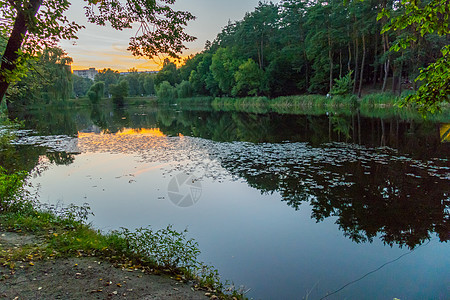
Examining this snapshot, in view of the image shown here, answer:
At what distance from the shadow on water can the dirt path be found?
4207 mm

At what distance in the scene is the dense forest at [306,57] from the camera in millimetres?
37269

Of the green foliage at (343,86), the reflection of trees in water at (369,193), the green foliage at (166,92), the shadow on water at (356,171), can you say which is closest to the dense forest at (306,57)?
the green foliage at (343,86)

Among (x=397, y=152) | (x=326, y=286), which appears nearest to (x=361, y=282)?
(x=326, y=286)

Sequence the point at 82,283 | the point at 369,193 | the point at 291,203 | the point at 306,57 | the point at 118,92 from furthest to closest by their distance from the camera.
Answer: the point at 118,92
the point at 306,57
the point at 369,193
the point at 291,203
the point at 82,283

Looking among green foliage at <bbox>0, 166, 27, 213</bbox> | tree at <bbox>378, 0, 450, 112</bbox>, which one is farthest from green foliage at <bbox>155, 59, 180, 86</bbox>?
tree at <bbox>378, 0, 450, 112</bbox>

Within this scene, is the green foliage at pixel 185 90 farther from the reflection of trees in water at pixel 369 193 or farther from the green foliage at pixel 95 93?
the reflection of trees in water at pixel 369 193

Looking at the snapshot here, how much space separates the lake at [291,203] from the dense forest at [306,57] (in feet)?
74.7

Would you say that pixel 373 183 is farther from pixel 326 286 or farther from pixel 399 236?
pixel 326 286

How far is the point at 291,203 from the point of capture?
8594 mm

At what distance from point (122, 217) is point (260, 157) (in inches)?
317

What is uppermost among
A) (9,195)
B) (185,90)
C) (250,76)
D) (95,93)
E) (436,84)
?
(250,76)

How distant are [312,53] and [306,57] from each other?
7.06 meters

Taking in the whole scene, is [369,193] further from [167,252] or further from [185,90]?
[185,90]

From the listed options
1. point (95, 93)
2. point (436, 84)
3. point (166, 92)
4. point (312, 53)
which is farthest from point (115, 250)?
point (95, 93)
